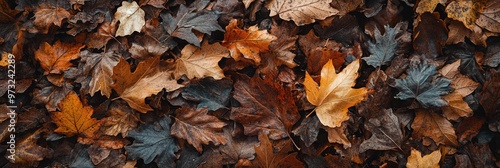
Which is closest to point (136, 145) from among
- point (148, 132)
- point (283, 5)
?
point (148, 132)

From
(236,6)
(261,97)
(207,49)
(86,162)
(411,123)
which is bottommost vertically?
(86,162)

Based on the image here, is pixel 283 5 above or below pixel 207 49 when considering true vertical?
above

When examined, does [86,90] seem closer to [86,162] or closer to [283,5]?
[86,162]

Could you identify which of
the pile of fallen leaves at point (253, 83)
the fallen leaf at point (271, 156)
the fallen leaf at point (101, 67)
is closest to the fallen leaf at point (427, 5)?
the pile of fallen leaves at point (253, 83)

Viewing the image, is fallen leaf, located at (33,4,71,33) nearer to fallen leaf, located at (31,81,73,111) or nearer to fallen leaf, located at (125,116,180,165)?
fallen leaf, located at (31,81,73,111)

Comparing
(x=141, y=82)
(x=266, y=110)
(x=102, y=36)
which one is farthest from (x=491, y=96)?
(x=102, y=36)

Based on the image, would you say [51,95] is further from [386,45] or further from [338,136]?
[386,45]

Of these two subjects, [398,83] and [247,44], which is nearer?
[398,83]
